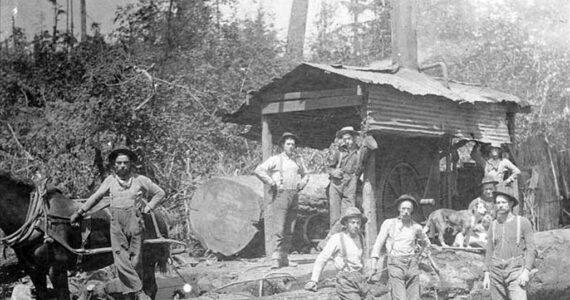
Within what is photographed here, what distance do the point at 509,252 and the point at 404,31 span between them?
8.20m

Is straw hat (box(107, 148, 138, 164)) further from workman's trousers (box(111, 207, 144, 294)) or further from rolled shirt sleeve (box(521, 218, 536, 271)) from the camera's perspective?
rolled shirt sleeve (box(521, 218, 536, 271))

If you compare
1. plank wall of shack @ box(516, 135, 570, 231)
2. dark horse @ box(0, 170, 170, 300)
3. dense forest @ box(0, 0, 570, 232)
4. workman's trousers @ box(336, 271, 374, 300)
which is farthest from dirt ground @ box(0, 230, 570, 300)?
plank wall of shack @ box(516, 135, 570, 231)

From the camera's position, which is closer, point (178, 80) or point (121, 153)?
point (121, 153)

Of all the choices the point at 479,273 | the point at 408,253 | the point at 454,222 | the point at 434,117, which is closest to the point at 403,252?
the point at 408,253

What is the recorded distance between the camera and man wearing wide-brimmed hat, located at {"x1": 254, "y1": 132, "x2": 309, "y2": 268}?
10953mm

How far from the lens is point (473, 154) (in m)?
14.2

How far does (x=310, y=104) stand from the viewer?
12.4m

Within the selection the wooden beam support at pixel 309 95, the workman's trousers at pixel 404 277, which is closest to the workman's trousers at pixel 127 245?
the workman's trousers at pixel 404 277

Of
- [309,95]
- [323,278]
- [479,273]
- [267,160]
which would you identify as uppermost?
[309,95]

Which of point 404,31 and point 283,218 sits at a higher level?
point 404,31

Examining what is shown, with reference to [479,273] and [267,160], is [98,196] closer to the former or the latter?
[267,160]

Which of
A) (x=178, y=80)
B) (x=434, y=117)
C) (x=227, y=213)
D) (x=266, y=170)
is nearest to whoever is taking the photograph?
(x=266, y=170)

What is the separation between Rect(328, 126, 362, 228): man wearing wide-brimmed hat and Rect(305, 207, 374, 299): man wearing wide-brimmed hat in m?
3.25

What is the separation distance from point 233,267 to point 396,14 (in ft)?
22.5
